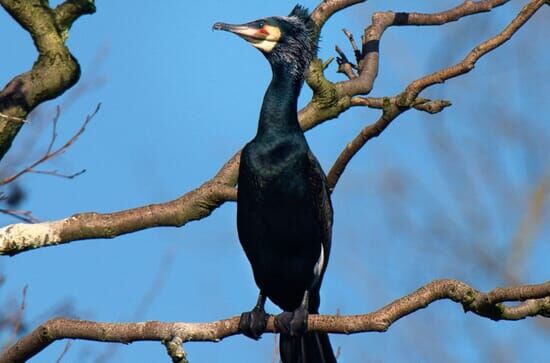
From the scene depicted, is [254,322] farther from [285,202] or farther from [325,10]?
[325,10]

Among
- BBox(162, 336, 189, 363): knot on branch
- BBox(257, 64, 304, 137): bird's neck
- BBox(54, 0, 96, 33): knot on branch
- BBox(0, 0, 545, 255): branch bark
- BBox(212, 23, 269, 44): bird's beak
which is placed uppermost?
BBox(212, 23, 269, 44): bird's beak

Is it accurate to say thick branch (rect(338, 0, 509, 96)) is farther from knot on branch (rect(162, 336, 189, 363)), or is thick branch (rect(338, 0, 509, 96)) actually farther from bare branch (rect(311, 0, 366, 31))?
knot on branch (rect(162, 336, 189, 363))

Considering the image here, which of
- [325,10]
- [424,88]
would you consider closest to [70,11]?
[325,10]

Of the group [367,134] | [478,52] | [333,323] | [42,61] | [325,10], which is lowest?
[333,323]

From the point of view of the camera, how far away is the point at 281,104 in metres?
4.96

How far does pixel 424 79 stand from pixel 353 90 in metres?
0.75

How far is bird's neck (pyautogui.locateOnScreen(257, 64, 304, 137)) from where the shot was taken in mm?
4902

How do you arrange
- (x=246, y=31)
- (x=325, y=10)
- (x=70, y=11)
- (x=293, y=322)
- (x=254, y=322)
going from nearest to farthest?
1. (x=254, y=322)
2. (x=293, y=322)
3. (x=70, y=11)
4. (x=246, y=31)
5. (x=325, y=10)

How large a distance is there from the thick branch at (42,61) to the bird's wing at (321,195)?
1.12 metres

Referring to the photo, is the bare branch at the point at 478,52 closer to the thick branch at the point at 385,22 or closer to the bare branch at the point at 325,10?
the thick branch at the point at 385,22

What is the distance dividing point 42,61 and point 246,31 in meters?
0.94

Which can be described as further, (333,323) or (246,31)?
(246,31)

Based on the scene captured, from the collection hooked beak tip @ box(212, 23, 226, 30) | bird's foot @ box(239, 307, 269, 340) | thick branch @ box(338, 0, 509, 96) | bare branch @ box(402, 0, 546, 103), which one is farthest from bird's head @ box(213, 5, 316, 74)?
bird's foot @ box(239, 307, 269, 340)

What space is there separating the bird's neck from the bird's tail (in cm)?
92
